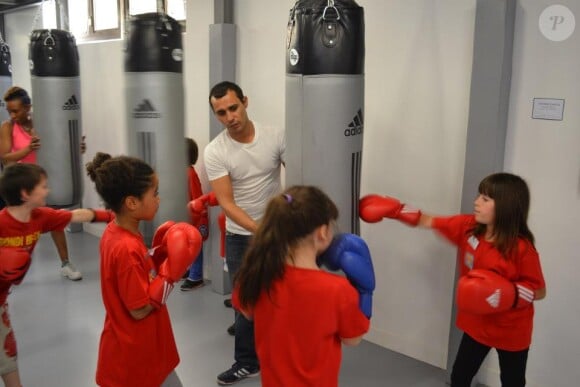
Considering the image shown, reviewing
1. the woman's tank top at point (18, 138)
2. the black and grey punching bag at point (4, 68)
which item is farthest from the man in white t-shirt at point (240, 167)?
the black and grey punching bag at point (4, 68)

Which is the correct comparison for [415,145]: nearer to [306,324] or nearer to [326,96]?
[326,96]

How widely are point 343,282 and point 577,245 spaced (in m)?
1.45

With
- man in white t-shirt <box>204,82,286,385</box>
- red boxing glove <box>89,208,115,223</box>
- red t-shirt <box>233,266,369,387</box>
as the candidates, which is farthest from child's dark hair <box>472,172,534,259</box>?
red boxing glove <box>89,208,115,223</box>

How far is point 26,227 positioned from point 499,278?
6.06ft

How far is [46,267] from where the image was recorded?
4363 mm

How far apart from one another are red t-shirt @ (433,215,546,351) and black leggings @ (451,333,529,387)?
4 centimetres

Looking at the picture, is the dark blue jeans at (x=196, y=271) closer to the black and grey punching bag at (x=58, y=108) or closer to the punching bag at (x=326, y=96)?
the black and grey punching bag at (x=58, y=108)

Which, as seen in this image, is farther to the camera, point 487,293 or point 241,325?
point 241,325

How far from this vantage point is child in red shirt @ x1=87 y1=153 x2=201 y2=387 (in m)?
1.61

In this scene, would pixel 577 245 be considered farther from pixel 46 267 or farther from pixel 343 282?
pixel 46 267

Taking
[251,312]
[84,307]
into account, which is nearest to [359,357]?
[251,312]

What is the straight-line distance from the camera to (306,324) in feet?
4.53

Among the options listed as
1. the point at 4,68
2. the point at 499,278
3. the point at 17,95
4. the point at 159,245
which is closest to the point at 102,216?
the point at 159,245

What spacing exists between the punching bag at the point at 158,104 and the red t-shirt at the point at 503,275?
1.09 meters
